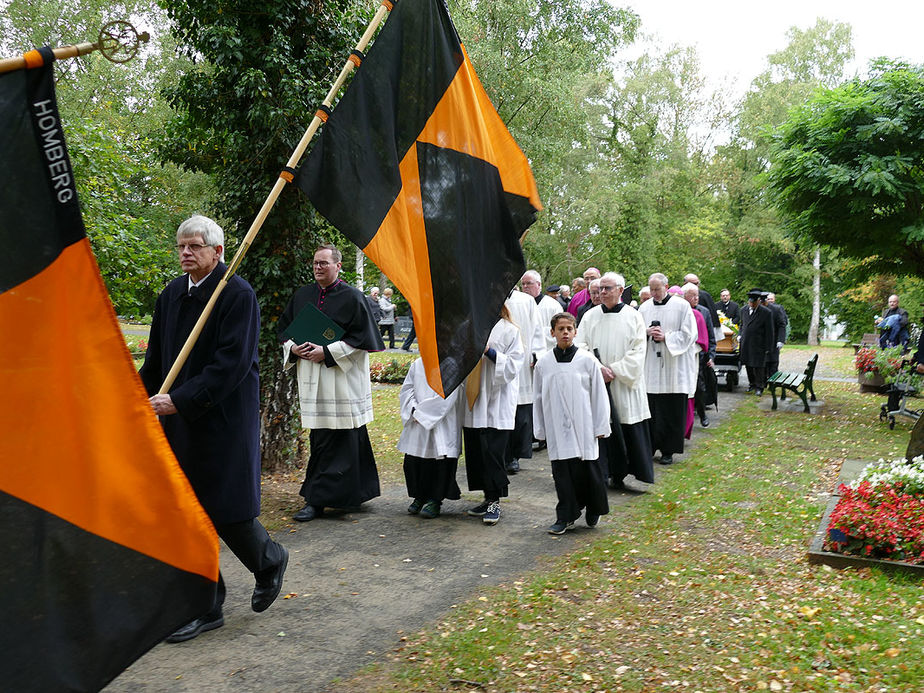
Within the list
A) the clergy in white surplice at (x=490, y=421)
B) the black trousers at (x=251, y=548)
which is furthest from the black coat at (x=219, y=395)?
the clergy in white surplice at (x=490, y=421)

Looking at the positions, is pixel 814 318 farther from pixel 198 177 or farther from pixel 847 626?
pixel 847 626

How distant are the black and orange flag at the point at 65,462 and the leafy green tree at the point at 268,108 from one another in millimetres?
5669

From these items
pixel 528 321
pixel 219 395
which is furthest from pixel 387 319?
pixel 219 395

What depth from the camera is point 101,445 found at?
8.96 ft

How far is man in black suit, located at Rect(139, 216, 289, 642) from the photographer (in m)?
4.41

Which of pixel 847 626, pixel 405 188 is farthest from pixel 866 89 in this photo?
pixel 405 188

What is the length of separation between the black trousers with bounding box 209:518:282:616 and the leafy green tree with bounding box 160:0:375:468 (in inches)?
154

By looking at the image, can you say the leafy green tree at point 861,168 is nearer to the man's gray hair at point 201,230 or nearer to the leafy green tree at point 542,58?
the man's gray hair at point 201,230

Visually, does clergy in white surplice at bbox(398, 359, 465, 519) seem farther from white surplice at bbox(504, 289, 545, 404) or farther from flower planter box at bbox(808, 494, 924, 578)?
flower planter box at bbox(808, 494, 924, 578)

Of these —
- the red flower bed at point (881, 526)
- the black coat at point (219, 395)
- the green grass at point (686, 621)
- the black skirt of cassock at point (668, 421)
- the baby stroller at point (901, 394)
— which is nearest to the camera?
the green grass at point (686, 621)

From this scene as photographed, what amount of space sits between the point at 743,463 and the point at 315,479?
18.0 feet

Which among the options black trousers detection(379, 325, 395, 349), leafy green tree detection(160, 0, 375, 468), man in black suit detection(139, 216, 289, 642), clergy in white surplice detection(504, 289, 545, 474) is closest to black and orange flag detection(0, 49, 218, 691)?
man in black suit detection(139, 216, 289, 642)

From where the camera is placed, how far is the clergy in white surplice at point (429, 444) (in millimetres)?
7285

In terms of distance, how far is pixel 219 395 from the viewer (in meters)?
4.34
